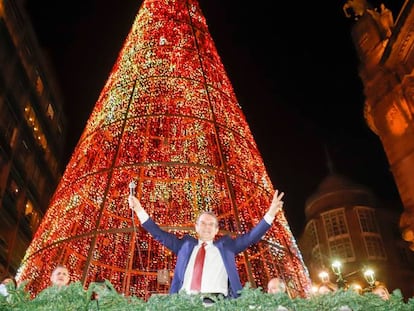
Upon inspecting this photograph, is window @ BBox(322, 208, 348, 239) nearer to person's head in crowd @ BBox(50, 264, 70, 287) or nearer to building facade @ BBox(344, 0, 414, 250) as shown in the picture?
building facade @ BBox(344, 0, 414, 250)

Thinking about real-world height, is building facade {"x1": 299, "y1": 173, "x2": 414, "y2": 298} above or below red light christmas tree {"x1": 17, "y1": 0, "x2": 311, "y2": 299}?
above

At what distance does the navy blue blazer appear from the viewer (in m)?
4.25

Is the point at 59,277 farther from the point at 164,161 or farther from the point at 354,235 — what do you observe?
the point at 354,235

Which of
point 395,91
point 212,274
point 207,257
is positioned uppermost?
point 395,91

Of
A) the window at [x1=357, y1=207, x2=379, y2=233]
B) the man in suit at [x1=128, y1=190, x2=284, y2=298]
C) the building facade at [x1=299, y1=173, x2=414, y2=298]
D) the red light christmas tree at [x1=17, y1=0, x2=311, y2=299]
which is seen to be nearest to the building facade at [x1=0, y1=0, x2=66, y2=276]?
the red light christmas tree at [x1=17, y1=0, x2=311, y2=299]

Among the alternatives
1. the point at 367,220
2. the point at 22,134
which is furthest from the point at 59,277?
the point at 367,220

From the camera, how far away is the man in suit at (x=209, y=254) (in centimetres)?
417

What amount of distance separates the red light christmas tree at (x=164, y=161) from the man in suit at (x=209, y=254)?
2.66 m

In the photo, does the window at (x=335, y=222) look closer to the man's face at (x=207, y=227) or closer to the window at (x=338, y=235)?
the window at (x=338, y=235)

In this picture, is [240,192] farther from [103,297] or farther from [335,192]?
[335,192]

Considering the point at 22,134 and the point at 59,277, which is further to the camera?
the point at 22,134

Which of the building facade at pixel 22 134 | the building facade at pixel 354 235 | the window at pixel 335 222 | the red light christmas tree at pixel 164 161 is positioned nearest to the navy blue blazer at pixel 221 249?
the red light christmas tree at pixel 164 161

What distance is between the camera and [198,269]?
4199mm

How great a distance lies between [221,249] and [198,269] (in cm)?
33
